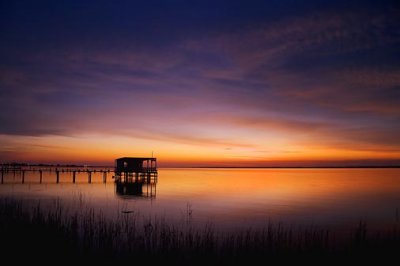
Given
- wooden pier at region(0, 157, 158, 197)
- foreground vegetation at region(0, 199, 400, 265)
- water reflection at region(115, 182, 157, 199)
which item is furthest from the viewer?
wooden pier at region(0, 157, 158, 197)

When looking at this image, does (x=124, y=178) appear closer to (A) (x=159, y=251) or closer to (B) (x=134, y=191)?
(B) (x=134, y=191)

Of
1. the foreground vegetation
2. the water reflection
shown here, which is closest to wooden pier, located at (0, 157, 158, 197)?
the water reflection

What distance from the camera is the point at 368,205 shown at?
40062 mm

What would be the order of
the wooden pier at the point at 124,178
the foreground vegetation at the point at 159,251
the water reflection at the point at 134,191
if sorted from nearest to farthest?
the foreground vegetation at the point at 159,251, the water reflection at the point at 134,191, the wooden pier at the point at 124,178

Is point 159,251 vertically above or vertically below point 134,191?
above

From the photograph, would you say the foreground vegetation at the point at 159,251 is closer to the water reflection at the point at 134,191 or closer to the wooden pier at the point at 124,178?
the water reflection at the point at 134,191

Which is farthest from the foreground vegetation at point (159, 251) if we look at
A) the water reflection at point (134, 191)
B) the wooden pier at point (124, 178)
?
the wooden pier at point (124, 178)

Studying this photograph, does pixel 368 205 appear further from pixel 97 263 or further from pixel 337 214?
pixel 97 263

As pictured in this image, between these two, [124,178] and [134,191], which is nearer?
[134,191]

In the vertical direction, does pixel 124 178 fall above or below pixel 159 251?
below

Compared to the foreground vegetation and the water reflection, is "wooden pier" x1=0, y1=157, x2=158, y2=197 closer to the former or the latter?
the water reflection

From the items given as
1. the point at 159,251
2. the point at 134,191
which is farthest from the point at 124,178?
the point at 159,251

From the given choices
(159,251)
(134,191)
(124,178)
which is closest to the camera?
(159,251)

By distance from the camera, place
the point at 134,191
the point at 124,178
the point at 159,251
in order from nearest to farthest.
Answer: the point at 159,251 → the point at 134,191 → the point at 124,178
